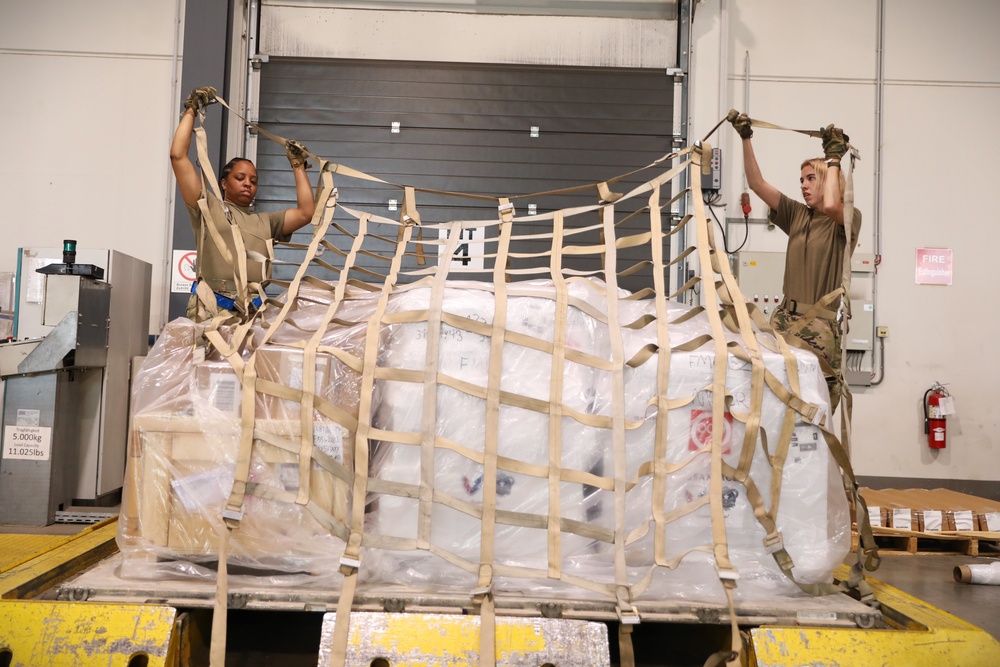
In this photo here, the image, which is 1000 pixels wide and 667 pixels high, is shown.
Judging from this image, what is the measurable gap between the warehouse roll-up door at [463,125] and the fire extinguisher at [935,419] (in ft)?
8.79

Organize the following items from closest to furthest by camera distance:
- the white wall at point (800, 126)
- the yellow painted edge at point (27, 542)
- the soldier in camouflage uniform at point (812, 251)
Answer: the yellow painted edge at point (27, 542) < the soldier in camouflage uniform at point (812, 251) < the white wall at point (800, 126)

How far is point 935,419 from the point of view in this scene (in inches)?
237

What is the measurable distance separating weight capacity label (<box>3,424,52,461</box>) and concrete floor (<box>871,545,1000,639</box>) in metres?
5.06

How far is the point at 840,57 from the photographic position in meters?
6.28

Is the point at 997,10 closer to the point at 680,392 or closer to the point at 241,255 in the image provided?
the point at 680,392

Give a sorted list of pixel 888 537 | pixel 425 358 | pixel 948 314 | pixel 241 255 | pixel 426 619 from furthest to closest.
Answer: pixel 948 314, pixel 888 537, pixel 241 255, pixel 425 358, pixel 426 619

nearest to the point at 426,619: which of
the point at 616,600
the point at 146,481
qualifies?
the point at 616,600

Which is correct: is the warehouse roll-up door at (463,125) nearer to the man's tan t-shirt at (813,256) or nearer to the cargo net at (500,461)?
the man's tan t-shirt at (813,256)

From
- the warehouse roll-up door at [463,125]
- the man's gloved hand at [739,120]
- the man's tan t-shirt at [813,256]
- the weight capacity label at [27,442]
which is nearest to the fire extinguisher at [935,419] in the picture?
the warehouse roll-up door at [463,125]

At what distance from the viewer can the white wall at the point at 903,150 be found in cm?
615

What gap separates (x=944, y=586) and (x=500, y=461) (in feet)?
9.56

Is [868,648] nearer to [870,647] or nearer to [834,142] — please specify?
[870,647]

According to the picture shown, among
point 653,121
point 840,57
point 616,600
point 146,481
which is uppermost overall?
point 840,57

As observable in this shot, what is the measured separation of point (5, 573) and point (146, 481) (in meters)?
0.58
